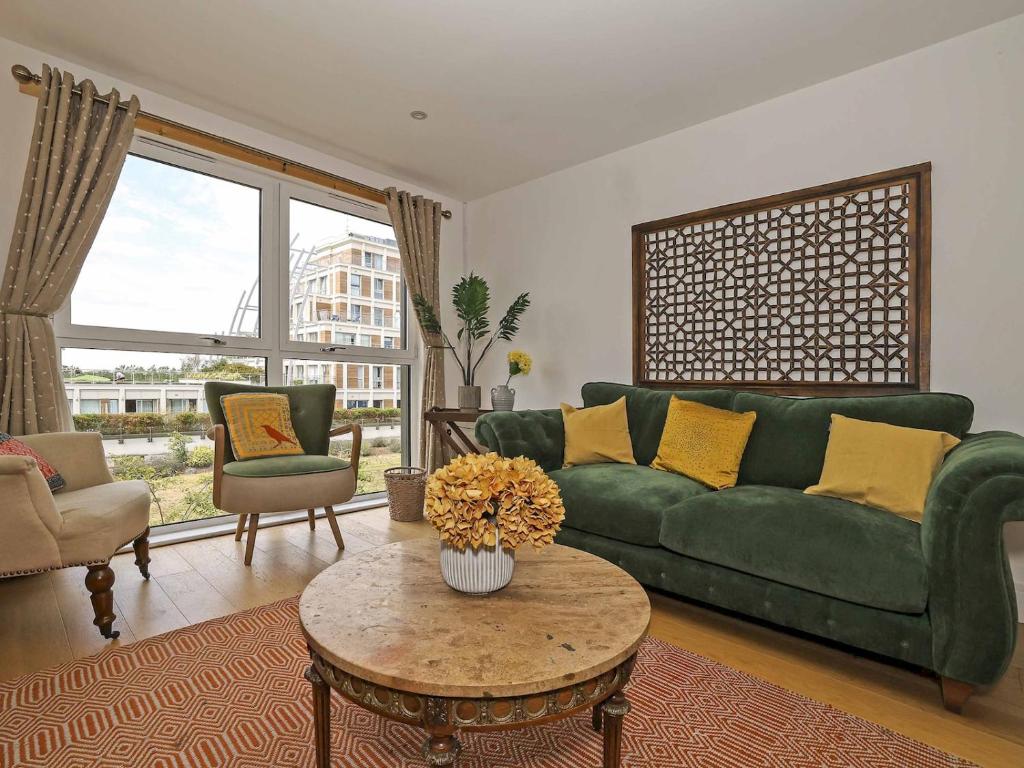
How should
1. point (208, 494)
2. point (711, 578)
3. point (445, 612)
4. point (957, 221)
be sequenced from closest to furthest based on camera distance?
1. point (445, 612)
2. point (711, 578)
3. point (957, 221)
4. point (208, 494)

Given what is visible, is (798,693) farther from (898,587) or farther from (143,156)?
Answer: (143,156)

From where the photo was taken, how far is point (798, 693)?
1707 mm

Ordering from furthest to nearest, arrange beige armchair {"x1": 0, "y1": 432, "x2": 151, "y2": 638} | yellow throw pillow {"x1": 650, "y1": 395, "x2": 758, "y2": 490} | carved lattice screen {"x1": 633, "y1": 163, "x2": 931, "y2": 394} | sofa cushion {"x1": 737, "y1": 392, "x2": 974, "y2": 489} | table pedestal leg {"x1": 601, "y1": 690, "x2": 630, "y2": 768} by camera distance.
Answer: carved lattice screen {"x1": 633, "y1": 163, "x2": 931, "y2": 394} < yellow throw pillow {"x1": 650, "y1": 395, "x2": 758, "y2": 490} < sofa cushion {"x1": 737, "y1": 392, "x2": 974, "y2": 489} < beige armchair {"x1": 0, "y1": 432, "x2": 151, "y2": 638} < table pedestal leg {"x1": 601, "y1": 690, "x2": 630, "y2": 768}

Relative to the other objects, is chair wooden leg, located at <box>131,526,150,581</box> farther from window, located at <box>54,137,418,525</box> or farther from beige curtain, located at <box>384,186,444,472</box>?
beige curtain, located at <box>384,186,444,472</box>

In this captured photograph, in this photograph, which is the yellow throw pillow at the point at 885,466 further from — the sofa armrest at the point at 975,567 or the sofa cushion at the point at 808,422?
the sofa armrest at the point at 975,567

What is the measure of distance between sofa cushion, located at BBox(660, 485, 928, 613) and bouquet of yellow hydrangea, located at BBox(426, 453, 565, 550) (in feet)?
3.24

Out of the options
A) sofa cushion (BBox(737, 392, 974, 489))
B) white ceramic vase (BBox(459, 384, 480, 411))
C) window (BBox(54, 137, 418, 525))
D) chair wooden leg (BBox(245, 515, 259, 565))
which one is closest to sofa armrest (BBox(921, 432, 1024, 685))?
sofa cushion (BBox(737, 392, 974, 489))

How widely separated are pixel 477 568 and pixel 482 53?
2.43m

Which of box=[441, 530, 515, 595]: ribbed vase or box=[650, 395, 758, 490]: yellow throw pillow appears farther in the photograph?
box=[650, 395, 758, 490]: yellow throw pillow

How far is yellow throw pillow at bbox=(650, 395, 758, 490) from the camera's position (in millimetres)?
2523

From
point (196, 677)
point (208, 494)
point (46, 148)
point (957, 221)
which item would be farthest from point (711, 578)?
point (46, 148)

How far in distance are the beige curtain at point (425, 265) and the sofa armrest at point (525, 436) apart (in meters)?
1.43

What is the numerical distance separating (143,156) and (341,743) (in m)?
3.24

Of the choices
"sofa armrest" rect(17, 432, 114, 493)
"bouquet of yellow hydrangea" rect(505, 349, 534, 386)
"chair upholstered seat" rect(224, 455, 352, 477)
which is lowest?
"chair upholstered seat" rect(224, 455, 352, 477)
